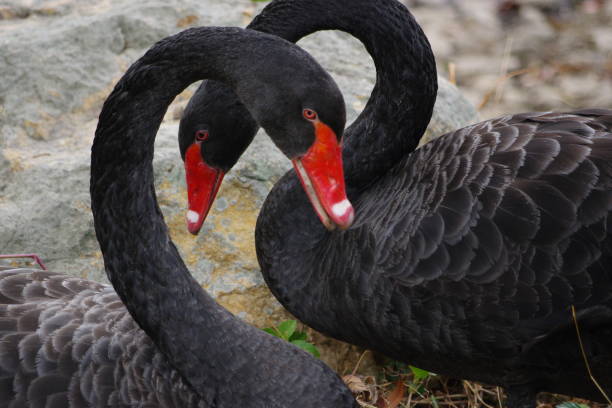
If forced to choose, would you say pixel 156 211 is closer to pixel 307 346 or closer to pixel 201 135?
pixel 201 135

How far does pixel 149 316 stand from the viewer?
243 centimetres

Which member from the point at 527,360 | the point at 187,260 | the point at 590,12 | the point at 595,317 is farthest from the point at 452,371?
the point at 590,12

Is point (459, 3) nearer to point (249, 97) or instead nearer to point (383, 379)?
point (383, 379)

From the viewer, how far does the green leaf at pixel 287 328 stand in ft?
10.1

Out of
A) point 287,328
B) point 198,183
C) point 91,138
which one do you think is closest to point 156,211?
point 198,183

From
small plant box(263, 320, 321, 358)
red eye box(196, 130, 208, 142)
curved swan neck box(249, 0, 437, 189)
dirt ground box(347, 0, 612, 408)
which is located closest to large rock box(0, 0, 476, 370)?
small plant box(263, 320, 321, 358)

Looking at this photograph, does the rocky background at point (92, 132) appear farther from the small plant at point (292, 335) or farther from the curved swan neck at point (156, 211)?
the curved swan neck at point (156, 211)

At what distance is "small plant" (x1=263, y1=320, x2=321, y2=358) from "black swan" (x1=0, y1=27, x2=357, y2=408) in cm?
50

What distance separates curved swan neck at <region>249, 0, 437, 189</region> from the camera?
10.2 feet

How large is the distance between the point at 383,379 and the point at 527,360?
77 cm

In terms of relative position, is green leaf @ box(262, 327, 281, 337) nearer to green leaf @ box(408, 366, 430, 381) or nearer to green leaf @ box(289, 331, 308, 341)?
green leaf @ box(289, 331, 308, 341)

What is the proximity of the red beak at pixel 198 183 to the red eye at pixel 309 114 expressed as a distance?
736mm

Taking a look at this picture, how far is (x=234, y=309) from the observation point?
3199 millimetres

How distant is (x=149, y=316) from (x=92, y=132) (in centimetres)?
139
